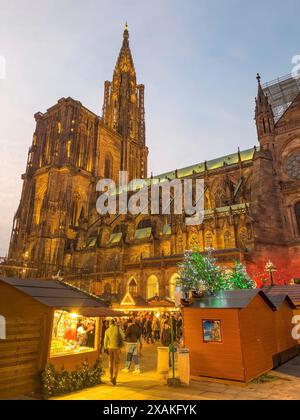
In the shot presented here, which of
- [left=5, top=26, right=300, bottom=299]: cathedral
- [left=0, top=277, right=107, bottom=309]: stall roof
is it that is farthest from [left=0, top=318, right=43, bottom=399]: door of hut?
[left=5, top=26, right=300, bottom=299]: cathedral

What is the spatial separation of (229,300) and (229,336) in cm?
124

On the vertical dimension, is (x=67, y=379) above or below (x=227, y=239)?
below

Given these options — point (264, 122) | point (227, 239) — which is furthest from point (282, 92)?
point (227, 239)

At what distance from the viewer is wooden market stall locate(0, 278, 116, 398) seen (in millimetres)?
7297

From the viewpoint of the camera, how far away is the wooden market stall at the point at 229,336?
9.34 meters

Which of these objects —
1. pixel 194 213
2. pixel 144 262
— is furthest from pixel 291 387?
pixel 194 213

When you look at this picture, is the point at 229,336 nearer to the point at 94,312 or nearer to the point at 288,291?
the point at 94,312

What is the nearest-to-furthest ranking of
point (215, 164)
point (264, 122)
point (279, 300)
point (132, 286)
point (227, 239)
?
point (279, 300) → point (264, 122) → point (227, 239) → point (132, 286) → point (215, 164)

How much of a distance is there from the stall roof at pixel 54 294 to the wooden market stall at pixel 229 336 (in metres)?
3.40

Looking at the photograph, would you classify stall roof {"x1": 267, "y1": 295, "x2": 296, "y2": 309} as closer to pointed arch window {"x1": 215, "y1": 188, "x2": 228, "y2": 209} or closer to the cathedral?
the cathedral

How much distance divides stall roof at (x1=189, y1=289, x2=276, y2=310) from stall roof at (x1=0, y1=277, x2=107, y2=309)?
11.6ft

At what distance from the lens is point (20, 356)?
7.49 m

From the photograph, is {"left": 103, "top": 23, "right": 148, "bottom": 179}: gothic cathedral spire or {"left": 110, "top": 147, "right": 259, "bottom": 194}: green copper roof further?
{"left": 103, "top": 23, "right": 148, "bottom": 179}: gothic cathedral spire

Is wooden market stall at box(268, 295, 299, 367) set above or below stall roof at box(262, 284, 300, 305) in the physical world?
below
